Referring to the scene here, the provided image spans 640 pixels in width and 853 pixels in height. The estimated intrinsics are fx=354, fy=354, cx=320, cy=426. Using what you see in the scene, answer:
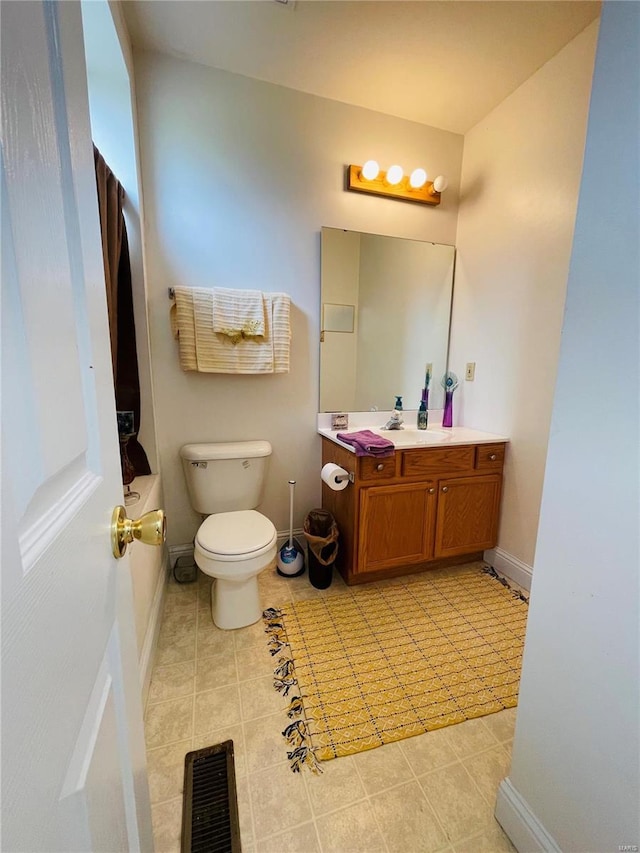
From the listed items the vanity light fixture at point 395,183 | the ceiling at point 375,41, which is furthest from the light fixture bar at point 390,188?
the ceiling at point 375,41

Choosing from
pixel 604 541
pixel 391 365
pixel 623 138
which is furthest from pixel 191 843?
pixel 391 365

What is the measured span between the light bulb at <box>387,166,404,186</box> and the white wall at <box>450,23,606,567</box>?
0.49 m

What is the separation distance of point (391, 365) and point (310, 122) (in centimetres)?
143

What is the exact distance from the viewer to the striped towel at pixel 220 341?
5.98 ft

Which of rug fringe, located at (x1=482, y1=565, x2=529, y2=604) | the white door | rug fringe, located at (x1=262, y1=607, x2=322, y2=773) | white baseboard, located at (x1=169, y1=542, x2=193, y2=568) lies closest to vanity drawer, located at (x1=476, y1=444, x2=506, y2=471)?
rug fringe, located at (x1=482, y1=565, x2=529, y2=604)

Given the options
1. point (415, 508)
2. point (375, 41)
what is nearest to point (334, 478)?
point (415, 508)

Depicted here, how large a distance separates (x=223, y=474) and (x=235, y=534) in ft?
1.30

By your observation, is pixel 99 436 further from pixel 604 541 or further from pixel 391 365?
pixel 391 365

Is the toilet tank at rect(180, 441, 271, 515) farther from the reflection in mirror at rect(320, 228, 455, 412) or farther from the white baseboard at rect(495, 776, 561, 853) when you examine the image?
the white baseboard at rect(495, 776, 561, 853)

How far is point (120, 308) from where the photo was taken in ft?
5.39

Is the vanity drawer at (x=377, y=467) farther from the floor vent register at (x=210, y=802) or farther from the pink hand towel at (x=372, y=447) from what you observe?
the floor vent register at (x=210, y=802)

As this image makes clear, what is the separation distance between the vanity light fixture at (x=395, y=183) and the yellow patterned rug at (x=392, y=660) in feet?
7.52

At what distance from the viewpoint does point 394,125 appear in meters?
2.08

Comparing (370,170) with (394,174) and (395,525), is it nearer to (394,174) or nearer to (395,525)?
(394,174)
